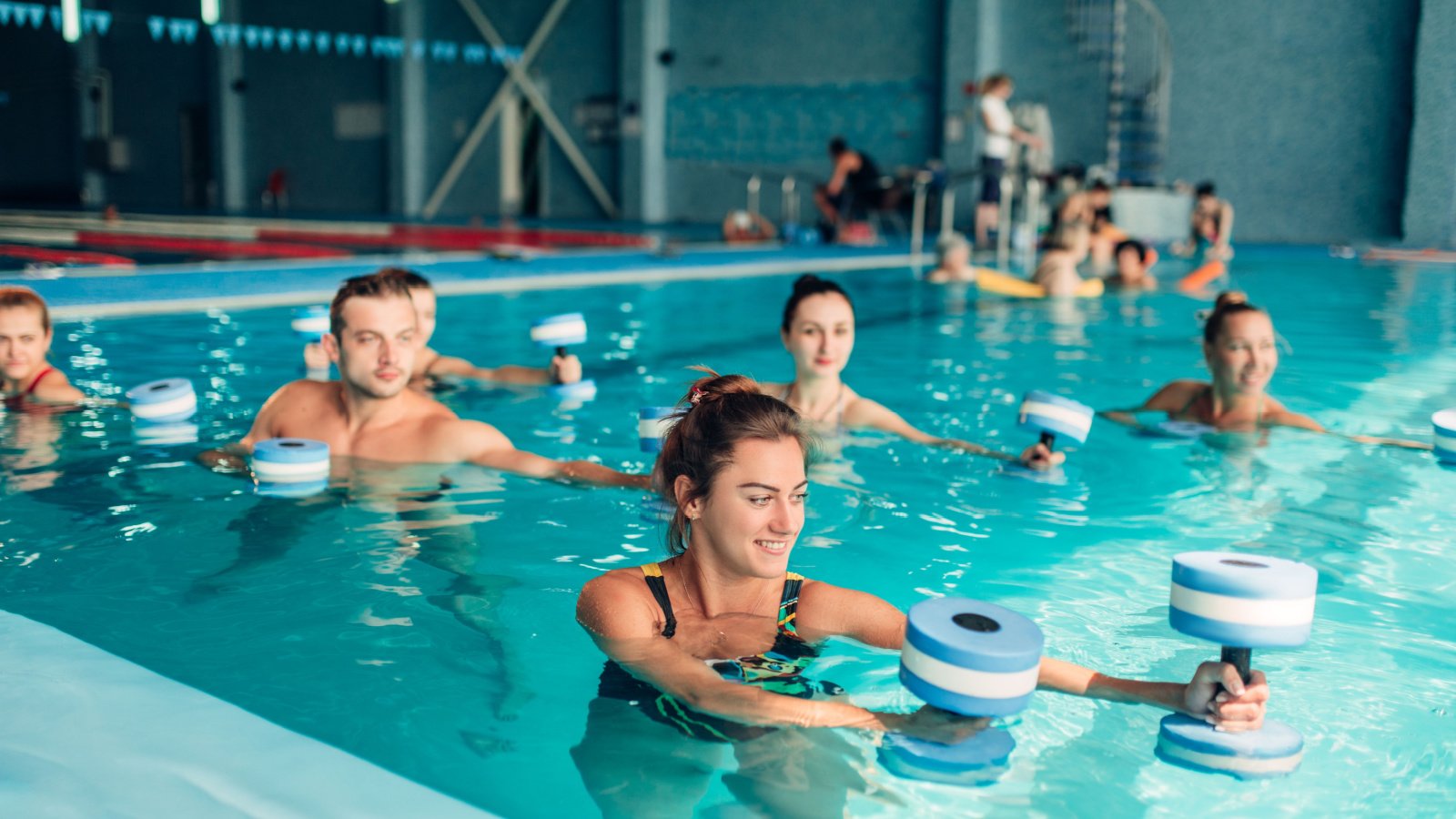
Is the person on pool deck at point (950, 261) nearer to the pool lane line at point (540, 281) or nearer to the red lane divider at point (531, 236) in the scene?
the pool lane line at point (540, 281)

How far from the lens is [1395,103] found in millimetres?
18531

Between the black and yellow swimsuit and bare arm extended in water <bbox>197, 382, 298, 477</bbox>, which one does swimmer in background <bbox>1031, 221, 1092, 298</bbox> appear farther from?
the black and yellow swimsuit

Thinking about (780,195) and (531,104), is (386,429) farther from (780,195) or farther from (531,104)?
(531,104)

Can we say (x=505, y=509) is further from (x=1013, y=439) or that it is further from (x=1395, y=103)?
(x=1395, y=103)

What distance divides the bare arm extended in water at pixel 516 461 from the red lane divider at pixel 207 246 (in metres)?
10.5

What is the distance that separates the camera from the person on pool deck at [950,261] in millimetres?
13039

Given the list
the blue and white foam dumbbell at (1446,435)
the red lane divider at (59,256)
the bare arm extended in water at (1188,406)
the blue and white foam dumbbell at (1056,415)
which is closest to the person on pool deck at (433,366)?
the blue and white foam dumbbell at (1056,415)

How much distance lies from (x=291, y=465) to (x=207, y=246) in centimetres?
1326

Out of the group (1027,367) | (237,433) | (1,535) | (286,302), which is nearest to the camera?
(1,535)

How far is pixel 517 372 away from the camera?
6.38 metres

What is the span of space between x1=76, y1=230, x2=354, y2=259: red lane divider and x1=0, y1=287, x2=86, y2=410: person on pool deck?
8.98m

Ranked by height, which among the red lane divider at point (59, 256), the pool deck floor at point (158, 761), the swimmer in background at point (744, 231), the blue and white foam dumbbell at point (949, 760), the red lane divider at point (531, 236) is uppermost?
the swimmer in background at point (744, 231)

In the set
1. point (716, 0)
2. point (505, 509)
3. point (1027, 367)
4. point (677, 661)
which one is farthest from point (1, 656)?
point (716, 0)

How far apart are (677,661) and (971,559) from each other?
1.61 metres
